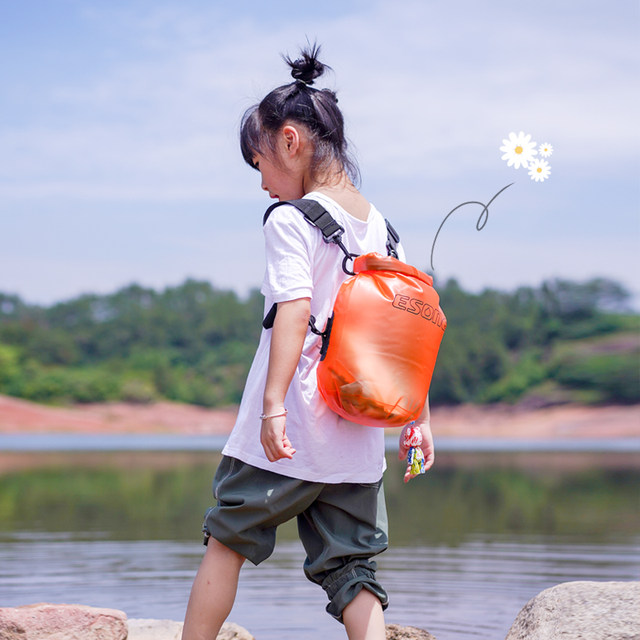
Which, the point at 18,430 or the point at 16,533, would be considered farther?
the point at 18,430

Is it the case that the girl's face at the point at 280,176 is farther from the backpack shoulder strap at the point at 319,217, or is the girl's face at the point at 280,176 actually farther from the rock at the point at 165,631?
the rock at the point at 165,631

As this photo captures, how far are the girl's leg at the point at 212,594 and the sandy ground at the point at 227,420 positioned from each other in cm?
4096

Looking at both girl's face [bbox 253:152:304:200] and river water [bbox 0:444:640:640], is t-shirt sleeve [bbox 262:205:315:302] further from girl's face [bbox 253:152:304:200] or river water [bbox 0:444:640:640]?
river water [bbox 0:444:640:640]

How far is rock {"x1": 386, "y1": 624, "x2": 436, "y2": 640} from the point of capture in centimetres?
325

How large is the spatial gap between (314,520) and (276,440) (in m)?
0.33

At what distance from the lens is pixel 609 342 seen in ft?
166

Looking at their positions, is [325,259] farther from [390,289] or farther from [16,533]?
[16,533]

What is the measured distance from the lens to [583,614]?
117 inches

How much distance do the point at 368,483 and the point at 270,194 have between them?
0.83 metres

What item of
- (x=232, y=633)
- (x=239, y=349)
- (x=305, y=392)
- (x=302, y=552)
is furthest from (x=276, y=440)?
(x=239, y=349)

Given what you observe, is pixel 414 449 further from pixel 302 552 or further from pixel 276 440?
pixel 302 552

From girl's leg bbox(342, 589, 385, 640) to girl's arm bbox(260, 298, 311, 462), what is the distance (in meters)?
0.44

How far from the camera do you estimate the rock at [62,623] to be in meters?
3.22

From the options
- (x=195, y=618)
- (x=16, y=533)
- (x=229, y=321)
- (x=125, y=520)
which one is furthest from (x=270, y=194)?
(x=229, y=321)
